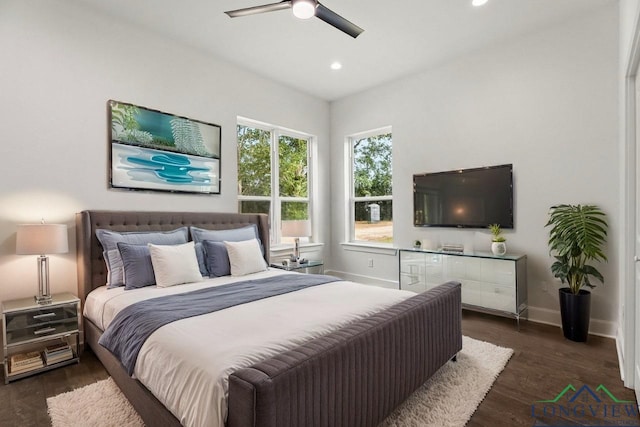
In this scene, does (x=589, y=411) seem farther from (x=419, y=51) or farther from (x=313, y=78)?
(x=313, y=78)

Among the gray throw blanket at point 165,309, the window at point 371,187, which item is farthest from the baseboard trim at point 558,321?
the gray throw blanket at point 165,309

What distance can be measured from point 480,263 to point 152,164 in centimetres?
371

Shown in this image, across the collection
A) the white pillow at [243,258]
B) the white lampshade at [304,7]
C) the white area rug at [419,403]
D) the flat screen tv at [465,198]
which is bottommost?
the white area rug at [419,403]

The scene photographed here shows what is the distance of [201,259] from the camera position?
10.5 feet

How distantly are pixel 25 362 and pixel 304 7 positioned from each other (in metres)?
3.35

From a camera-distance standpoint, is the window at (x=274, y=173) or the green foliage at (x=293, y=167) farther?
the green foliage at (x=293, y=167)

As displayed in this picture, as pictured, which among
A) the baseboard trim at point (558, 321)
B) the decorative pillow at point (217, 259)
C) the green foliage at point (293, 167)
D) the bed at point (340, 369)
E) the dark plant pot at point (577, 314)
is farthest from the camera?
the green foliage at point (293, 167)

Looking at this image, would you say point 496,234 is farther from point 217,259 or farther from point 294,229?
point 217,259

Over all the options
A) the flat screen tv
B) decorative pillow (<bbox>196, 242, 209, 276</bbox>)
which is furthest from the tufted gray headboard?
the flat screen tv

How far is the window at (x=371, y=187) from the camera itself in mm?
4953

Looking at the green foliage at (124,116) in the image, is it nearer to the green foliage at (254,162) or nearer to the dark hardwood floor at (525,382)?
the green foliage at (254,162)

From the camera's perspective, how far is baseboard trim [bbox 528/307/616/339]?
9.95 feet

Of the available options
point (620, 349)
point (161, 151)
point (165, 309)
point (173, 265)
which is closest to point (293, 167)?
point (161, 151)

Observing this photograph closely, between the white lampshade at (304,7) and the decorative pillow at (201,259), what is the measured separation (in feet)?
7.49
